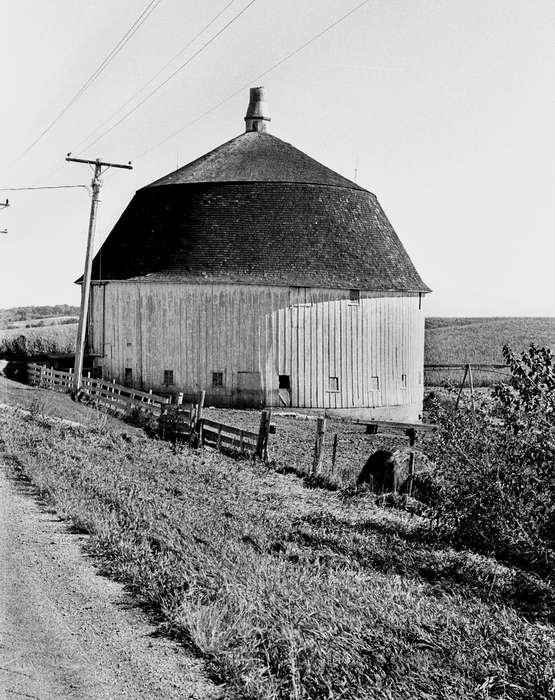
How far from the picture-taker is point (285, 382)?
26.1m

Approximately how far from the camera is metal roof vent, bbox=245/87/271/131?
104 feet

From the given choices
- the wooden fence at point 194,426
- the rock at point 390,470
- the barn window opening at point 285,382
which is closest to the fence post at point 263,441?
the wooden fence at point 194,426

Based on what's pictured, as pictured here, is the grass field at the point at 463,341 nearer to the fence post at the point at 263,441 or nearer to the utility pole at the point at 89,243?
the utility pole at the point at 89,243

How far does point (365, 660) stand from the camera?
17.2 feet

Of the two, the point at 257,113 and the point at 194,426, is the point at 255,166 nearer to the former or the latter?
the point at 257,113

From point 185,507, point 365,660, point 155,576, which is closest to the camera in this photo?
point 365,660

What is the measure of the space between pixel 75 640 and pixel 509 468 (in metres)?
5.29

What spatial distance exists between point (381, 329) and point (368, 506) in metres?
14.5

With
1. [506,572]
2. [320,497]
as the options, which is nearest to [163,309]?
[320,497]

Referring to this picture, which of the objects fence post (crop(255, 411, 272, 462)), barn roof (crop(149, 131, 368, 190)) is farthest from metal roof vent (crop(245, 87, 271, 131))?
fence post (crop(255, 411, 272, 462))

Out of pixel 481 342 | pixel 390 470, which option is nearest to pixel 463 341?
pixel 481 342

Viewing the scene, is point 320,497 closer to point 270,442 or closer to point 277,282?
point 270,442

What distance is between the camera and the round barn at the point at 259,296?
1017 inches

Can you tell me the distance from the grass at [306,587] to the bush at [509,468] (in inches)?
15.5
